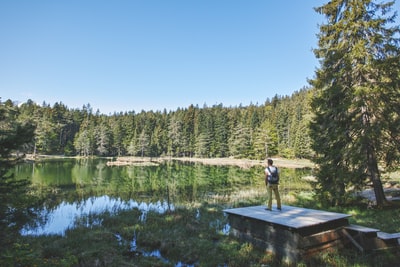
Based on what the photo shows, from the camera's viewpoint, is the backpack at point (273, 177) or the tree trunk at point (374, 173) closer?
the backpack at point (273, 177)

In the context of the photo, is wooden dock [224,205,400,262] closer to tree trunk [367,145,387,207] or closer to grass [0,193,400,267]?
grass [0,193,400,267]

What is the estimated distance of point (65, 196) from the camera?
776 inches

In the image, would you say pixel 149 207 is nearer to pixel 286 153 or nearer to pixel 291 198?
pixel 291 198

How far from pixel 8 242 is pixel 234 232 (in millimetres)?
7153

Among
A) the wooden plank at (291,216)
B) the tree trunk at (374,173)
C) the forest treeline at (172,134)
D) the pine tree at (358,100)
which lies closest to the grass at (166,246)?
the tree trunk at (374,173)

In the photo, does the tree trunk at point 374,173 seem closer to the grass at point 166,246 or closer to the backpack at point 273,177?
the grass at point 166,246

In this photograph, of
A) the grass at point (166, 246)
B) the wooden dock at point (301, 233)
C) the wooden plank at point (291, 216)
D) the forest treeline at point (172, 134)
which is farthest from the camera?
the forest treeline at point (172, 134)

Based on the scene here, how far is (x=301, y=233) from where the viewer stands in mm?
6988

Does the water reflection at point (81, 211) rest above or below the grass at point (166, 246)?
below

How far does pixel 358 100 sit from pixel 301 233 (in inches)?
312

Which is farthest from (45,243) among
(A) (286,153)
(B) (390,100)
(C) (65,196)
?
(A) (286,153)

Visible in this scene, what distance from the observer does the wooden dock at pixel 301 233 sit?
698 cm

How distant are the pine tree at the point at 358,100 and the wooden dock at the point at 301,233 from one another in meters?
5.17

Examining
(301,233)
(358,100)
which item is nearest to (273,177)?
(301,233)
